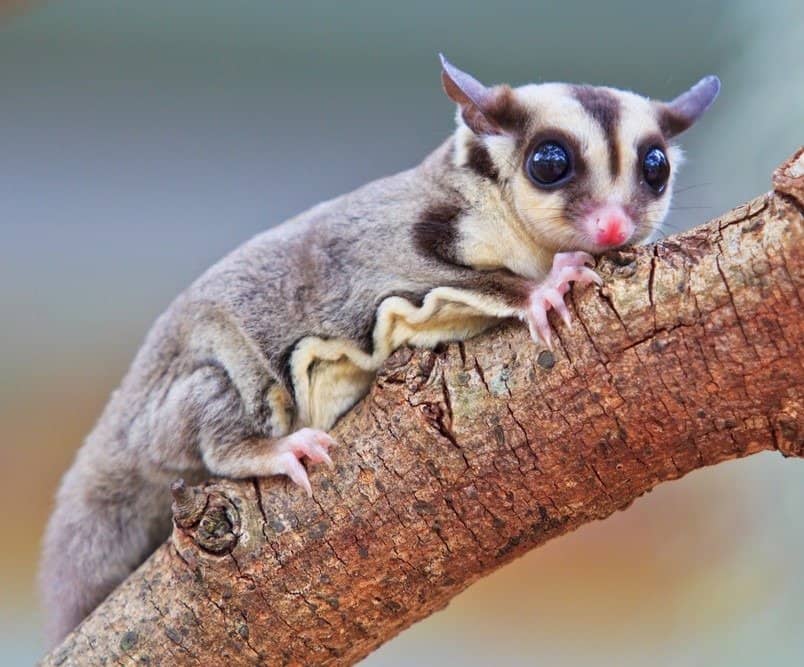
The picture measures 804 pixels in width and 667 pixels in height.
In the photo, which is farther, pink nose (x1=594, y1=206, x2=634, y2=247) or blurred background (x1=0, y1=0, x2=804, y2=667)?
blurred background (x1=0, y1=0, x2=804, y2=667)

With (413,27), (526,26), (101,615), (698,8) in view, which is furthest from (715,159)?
(101,615)

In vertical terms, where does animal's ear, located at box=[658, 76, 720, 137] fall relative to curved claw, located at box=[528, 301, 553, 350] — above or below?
above

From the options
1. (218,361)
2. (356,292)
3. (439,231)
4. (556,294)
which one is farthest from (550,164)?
(218,361)

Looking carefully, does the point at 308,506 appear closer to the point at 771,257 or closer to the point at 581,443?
the point at 581,443

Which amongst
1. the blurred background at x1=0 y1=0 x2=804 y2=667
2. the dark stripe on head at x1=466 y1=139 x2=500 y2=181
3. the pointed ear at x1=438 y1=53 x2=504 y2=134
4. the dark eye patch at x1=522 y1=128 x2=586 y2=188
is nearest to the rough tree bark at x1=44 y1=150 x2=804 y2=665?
the dark eye patch at x1=522 y1=128 x2=586 y2=188

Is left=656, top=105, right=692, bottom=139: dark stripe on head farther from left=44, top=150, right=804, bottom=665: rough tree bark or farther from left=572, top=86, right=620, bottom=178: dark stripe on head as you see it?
left=44, top=150, right=804, bottom=665: rough tree bark

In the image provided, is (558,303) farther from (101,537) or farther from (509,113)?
(101,537)

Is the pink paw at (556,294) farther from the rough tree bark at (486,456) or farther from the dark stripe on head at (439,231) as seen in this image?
the dark stripe on head at (439,231)
